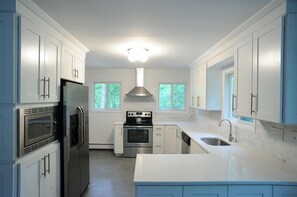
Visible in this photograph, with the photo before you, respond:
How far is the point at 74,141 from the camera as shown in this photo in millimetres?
2652

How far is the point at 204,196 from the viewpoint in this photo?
1.59 meters

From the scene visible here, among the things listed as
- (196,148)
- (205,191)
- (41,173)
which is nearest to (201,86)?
(196,148)

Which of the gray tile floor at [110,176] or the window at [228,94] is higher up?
the window at [228,94]

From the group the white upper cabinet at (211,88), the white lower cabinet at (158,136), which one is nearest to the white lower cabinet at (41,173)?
the white upper cabinet at (211,88)

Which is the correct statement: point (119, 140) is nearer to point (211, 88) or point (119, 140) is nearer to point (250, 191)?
point (211, 88)

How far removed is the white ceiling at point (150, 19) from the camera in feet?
5.68

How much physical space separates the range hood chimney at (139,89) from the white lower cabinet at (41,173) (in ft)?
9.96

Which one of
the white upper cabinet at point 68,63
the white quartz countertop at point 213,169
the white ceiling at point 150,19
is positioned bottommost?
the white quartz countertop at point 213,169

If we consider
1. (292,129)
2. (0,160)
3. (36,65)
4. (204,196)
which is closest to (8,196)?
(0,160)

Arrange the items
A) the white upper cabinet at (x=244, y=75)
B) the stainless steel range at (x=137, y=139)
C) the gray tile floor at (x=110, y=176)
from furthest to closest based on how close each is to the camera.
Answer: the stainless steel range at (x=137, y=139)
the gray tile floor at (x=110, y=176)
the white upper cabinet at (x=244, y=75)

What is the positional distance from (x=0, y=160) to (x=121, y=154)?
3656 mm

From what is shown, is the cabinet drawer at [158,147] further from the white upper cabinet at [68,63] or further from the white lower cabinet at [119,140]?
the white upper cabinet at [68,63]

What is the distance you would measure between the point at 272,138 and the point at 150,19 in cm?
180

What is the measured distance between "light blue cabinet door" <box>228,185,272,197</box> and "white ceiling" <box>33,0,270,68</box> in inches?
59.9
